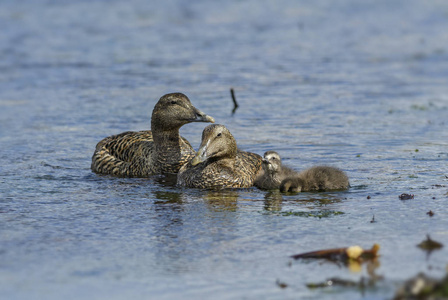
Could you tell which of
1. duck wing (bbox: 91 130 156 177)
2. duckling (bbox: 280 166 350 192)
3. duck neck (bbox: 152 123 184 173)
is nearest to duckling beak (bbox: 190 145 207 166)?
duckling (bbox: 280 166 350 192)

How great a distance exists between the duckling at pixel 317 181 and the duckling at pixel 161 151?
1783 millimetres

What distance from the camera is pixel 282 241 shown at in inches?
269

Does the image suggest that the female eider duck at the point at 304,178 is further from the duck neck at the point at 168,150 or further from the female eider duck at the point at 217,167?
the duck neck at the point at 168,150

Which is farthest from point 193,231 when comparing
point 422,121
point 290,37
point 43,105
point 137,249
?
point 290,37

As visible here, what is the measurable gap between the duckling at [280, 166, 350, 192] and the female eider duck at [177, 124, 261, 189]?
73 cm

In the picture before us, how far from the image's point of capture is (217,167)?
372 inches

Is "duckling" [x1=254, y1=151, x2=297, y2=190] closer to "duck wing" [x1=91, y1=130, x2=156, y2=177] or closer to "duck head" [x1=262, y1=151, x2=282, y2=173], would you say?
"duck head" [x1=262, y1=151, x2=282, y2=173]

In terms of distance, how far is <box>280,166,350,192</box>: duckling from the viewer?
28.9ft

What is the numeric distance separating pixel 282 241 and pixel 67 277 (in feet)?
6.25

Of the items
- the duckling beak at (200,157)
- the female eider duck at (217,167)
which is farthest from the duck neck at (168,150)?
the duckling beak at (200,157)

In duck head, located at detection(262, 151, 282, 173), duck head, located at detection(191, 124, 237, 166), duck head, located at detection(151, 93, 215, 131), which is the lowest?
duck head, located at detection(262, 151, 282, 173)

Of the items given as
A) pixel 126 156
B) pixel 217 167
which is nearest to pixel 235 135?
pixel 126 156

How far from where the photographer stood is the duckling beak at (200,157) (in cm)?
891

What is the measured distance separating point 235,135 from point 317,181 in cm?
362
